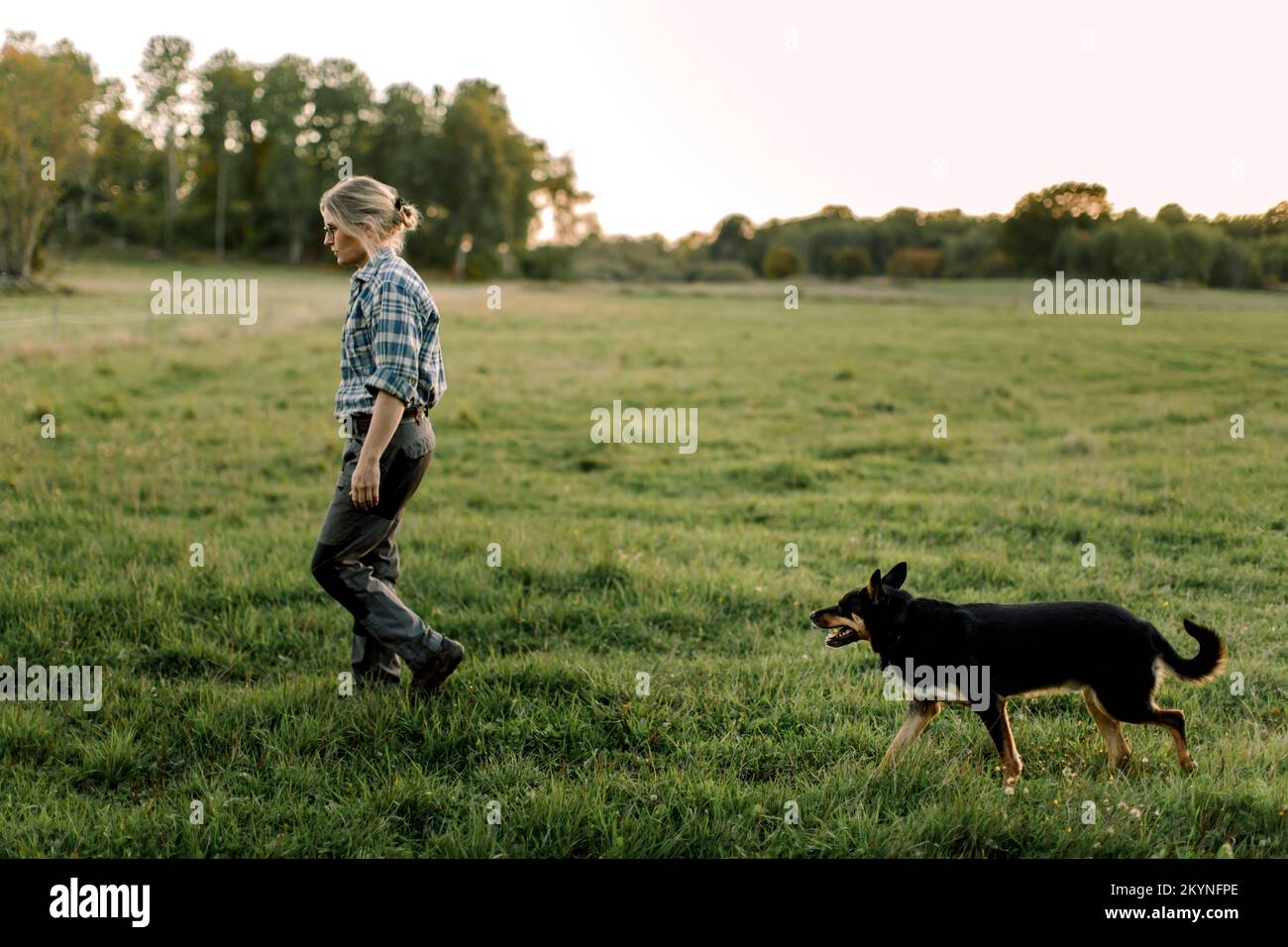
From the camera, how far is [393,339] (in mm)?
4367

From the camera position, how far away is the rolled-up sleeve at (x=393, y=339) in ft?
14.3

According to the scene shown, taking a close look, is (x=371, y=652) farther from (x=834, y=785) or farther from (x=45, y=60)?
(x=45, y=60)

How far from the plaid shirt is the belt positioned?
0.04 meters

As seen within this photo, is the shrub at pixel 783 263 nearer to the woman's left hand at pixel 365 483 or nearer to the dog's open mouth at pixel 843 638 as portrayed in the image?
the dog's open mouth at pixel 843 638

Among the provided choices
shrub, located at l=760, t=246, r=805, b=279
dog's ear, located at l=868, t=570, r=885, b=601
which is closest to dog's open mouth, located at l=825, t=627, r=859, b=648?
dog's ear, located at l=868, t=570, r=885, b=601

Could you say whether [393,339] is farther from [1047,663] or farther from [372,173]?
[372,173]

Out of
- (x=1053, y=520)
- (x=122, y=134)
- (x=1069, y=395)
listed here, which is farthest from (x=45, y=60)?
(x=1053, y=520)

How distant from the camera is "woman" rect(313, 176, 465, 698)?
4371 mm

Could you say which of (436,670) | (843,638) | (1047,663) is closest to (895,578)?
(843,638)

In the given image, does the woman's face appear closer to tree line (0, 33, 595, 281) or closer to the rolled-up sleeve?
the rolled-up sleeve

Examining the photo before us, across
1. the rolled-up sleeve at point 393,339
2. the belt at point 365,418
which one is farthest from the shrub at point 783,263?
the rolled-up sleeve at point 393,339

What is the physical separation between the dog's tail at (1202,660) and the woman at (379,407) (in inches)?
136

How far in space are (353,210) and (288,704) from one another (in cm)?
258

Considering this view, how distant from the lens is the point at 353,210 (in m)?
4.47
